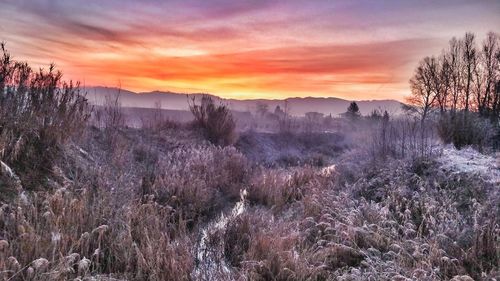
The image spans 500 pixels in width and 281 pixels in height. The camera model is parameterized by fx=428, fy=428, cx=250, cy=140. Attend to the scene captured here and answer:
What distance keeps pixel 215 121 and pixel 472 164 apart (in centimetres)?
1140

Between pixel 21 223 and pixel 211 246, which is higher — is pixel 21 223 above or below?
above

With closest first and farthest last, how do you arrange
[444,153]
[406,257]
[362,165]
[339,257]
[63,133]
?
[406,257]
[339,257]
[63,133]
[444,153]
[362,165]

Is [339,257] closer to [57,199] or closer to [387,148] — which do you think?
[57,199]

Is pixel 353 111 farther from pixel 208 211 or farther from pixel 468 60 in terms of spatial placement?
pixel 208 211

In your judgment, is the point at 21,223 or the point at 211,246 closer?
the point at 21,223

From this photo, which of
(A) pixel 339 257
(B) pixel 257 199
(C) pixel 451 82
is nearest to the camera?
(A) pixel 339 257

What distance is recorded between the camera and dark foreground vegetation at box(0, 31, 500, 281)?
208 inches

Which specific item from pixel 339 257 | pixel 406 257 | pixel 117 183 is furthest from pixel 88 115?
pixel 406 257

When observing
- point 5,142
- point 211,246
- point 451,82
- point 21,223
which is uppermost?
point 451,82

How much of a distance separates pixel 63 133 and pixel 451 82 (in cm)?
4482

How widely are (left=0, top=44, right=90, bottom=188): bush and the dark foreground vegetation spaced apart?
26 mm

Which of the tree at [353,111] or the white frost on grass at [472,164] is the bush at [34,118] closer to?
the white frost on grass at [472,164]

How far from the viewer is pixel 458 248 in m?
5.93

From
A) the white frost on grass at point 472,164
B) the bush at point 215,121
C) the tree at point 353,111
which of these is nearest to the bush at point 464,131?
the white frost on grass at point 472,164
